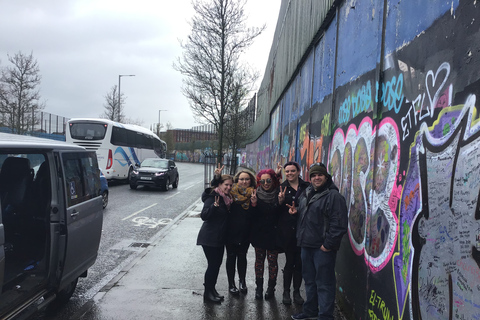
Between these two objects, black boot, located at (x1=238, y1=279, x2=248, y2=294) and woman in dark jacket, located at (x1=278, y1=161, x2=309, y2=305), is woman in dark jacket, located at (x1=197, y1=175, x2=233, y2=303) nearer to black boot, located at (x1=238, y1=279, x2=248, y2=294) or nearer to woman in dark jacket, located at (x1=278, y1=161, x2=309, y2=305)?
black boot, located at (x1=238, y1=279, x2=248, y2=294)

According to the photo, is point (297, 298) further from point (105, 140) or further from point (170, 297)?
point (105, 140)

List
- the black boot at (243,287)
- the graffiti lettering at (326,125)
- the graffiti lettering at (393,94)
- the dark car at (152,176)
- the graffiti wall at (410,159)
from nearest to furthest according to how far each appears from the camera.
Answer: the graffiti wall at (410,159) → the graffiti lettering at (393,94) → the black boot at (243,287) → the graffiti lettering at (326,125) → the dark car at (152,176)

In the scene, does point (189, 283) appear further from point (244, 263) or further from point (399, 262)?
point (399, 262)

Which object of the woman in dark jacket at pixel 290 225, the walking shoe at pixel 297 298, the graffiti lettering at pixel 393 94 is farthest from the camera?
the walking shoe at pixel 297 298

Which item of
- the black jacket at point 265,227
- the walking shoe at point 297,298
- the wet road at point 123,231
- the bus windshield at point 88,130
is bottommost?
the wet road at point 123,231

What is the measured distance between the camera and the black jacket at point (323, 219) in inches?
139

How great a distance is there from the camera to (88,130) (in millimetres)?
18641

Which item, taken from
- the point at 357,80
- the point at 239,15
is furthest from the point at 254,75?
the point at 357,80

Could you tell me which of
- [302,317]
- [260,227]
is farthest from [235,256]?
[302,317]

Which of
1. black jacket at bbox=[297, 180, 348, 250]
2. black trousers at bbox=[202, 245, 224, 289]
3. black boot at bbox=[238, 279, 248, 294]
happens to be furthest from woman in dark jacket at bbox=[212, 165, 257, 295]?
black jacket at bbox=[297, 180, 348, 250]

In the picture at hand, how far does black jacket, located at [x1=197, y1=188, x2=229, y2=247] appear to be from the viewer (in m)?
4.26

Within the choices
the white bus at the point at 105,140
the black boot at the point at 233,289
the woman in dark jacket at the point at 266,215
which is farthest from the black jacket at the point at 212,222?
the white bus at the point at 105,140

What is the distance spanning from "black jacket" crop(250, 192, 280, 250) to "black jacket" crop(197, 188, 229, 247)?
0.39m

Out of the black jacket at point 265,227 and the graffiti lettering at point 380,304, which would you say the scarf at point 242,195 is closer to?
the black jacket at point 265,227
